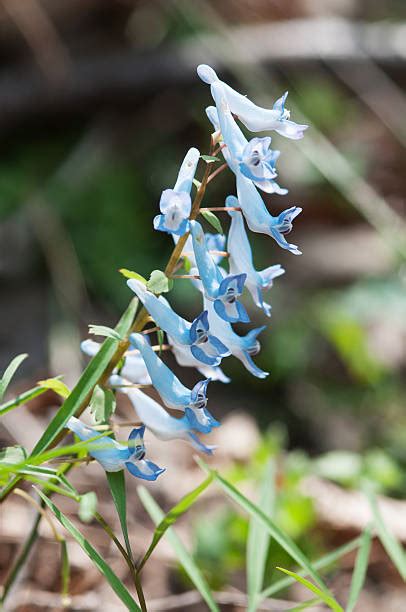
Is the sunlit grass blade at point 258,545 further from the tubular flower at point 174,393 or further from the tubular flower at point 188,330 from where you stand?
the tubular flower at point 188,330

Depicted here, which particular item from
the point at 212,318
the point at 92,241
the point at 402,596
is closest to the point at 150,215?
the point at 92,241

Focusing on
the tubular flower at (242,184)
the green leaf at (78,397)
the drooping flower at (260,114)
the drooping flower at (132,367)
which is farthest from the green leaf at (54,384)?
the drooping flower at (260,114)

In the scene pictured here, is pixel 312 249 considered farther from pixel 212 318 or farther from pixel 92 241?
pixel 212 318

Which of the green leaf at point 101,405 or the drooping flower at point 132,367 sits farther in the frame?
the drooping flower at point 132,367

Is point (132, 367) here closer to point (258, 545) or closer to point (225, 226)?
point (258, 545)

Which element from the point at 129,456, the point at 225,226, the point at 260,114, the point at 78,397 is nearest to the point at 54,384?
the point at 78,397

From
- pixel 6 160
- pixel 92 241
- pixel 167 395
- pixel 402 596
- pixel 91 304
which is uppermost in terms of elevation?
pixel 6 160

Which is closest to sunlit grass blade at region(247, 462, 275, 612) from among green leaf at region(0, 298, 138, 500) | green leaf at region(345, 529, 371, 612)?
green leaf at region(345, 529, 371, 612)
